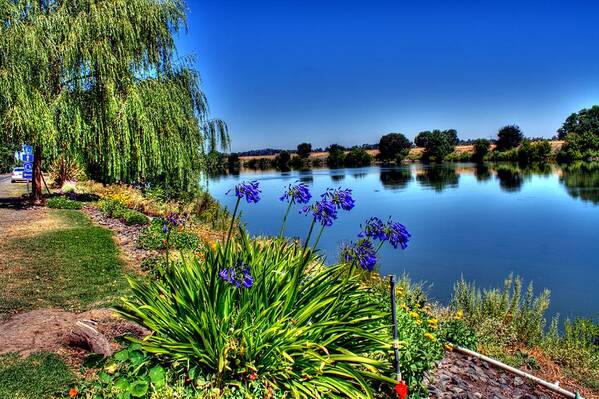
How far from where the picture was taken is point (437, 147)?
10631cm

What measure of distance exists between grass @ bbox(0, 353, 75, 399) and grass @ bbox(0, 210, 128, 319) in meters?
1.98

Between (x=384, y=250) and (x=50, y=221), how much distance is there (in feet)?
35.3

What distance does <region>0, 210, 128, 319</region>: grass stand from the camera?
21.9ft

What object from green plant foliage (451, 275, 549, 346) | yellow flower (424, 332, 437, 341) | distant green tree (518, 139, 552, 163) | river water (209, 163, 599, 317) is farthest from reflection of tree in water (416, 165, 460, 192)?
yellow flower (424, 332, 437, 341)

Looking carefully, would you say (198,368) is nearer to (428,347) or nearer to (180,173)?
(428,347)

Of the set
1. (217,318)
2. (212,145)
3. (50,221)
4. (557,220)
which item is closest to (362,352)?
(217,318)

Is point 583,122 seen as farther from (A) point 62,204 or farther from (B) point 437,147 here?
(A) point 62,204

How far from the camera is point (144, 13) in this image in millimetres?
16359

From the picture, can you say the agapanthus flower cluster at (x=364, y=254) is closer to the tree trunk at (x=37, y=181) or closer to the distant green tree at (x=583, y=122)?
the tree trunk at (x=37, y=181)

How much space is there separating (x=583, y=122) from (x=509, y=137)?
1396 centimetres

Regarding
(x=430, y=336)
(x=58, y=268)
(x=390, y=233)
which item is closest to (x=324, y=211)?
(x=390, y=233)

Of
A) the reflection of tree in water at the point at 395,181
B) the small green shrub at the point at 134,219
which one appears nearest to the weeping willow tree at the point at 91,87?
the small green shrub at the point at 134,219

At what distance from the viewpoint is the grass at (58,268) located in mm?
6688

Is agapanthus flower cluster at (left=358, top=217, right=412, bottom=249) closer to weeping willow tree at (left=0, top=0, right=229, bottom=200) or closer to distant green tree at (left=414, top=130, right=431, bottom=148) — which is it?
weeping willow tree at (left=0, top=0, right=229, bottom=200)
